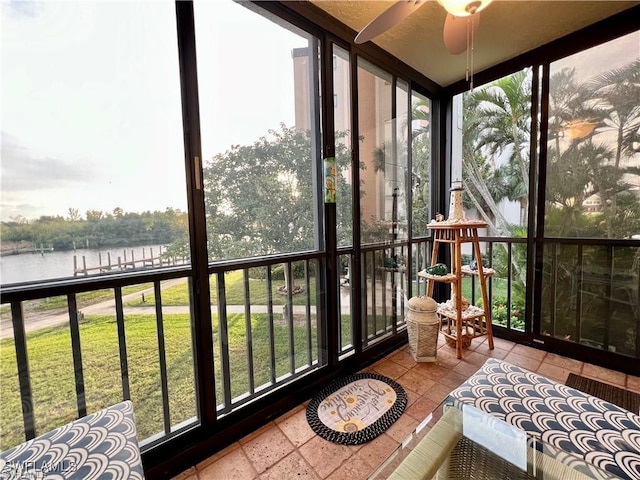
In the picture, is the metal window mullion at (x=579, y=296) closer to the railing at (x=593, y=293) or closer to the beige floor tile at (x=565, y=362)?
the railing at (x=593, y=293)

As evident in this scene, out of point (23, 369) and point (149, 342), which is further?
point (149, 342)

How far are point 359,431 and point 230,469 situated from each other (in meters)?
0.71

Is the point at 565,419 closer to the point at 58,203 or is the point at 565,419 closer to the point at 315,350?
the point at 315,350

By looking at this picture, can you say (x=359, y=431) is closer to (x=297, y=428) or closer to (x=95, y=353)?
(x=297, y=428)

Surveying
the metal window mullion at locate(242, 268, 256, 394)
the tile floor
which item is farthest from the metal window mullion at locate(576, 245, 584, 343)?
the metal window mullion at locate(242, 268, 256, 394)

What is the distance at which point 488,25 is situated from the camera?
202 cm

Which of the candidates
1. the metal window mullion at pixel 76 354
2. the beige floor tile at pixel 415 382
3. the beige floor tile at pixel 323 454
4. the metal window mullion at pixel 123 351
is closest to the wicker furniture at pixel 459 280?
the beige floor tile at pixel 415 382

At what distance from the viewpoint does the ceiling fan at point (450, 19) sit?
1.16 meters

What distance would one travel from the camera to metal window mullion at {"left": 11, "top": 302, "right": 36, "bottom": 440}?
1.10 meters

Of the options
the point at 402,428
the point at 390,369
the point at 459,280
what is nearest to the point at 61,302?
the point at 402,428

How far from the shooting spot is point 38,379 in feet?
3.78

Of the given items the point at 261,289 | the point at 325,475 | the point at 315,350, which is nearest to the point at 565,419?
the point at 325,475

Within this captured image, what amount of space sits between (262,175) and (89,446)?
1432mm

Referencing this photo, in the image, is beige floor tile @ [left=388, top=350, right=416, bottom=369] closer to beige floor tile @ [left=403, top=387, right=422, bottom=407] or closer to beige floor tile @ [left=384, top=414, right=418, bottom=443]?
beige floor tile @ [left=403, top=387, right=422, bottom=407]
